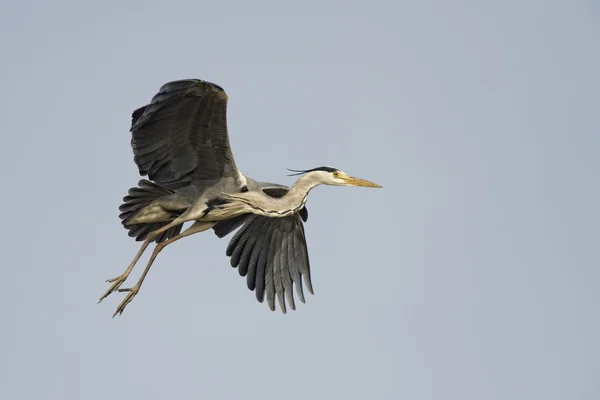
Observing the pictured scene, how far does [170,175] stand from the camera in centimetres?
1185

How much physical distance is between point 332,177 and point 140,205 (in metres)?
2.09

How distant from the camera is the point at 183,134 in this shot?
37.3ft

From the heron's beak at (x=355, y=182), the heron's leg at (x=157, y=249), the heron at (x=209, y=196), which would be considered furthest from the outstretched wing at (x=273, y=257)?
the heron's beak at (x=355, y=182)

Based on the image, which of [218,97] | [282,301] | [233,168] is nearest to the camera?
[218,97]

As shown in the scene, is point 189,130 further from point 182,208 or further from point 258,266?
point 258,266

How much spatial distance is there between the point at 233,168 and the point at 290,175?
81 centimetres

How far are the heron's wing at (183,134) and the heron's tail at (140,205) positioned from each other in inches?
4.8

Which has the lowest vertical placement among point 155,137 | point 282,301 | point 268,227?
point 282,301

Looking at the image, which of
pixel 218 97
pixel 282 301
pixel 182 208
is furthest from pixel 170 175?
pixel 282 301

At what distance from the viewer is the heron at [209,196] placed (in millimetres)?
11086

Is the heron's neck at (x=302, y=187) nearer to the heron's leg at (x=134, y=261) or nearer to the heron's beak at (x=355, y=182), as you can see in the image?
the heron's beak at (x=355, y=182)

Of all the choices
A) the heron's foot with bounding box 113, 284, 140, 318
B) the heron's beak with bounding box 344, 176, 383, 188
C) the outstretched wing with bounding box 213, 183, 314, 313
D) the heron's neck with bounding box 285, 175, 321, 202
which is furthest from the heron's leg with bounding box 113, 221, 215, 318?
the heron's beak with bounding box 344, 176, 383, 188

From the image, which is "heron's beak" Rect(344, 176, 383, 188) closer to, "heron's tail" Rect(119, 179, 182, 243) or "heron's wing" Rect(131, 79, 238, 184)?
"heron's wing" Rect(131, 79, 238, 184)

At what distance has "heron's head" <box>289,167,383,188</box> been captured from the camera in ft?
39.8
